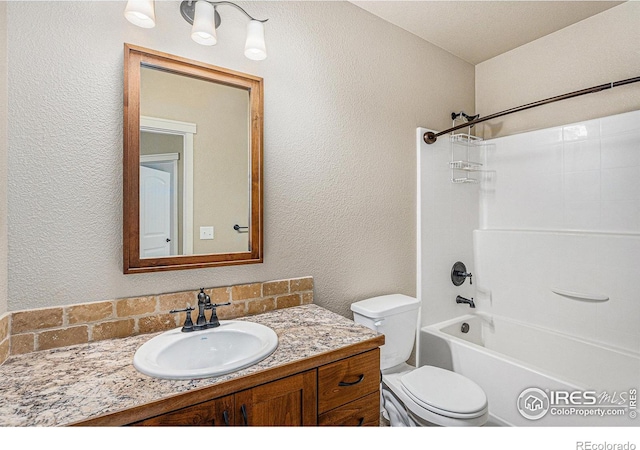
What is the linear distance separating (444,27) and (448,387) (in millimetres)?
2151

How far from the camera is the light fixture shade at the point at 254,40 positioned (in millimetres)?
1403

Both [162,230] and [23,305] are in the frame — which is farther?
[162,230]

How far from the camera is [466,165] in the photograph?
250cm

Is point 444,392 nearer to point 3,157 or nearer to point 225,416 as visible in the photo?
point 225,416

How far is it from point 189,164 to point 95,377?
0.83m

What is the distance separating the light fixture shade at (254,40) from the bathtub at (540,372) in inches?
75.8

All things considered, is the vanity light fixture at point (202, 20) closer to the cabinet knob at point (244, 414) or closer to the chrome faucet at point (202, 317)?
the chrome faucet at point (202, 317)

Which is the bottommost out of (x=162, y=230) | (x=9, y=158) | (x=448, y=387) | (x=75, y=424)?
(x=448, y=387)

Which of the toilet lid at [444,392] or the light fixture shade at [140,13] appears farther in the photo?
the toilet lid at [444,392]

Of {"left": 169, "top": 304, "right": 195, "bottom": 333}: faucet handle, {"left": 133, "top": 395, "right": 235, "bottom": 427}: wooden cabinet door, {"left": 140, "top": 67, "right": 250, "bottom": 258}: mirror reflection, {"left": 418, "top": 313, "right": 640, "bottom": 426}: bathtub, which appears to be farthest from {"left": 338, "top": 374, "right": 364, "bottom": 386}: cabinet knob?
{"left": 418, "top": 313, "right": 640, "bottom": 426}: bathtub

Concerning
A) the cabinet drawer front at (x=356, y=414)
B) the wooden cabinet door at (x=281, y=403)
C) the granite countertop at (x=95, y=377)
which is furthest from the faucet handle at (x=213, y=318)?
the cabinet drawer front at (x=356, y=414)
